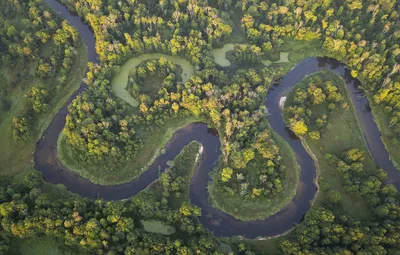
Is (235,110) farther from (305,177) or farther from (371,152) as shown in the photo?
(371,152)

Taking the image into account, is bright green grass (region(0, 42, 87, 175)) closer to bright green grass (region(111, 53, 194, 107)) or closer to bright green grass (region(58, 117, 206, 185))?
bright green grass (region(58, 117, 206, 185))

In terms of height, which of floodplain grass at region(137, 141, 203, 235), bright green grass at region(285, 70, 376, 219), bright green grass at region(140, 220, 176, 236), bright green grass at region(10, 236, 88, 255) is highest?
bright green grass at region(285, 70, 376, 219)

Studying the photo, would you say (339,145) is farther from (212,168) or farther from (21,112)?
(21,112)

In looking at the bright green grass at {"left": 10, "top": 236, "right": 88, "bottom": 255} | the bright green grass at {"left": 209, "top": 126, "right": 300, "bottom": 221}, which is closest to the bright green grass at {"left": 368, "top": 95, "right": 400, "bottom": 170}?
the bright green grass at {"left": 209, "top": 126, "right": 300, "bottom": 221}

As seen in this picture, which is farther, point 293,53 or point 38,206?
point 293,53

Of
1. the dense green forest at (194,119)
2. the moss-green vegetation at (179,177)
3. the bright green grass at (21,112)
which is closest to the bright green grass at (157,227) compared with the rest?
the dense green forest at (194,119)

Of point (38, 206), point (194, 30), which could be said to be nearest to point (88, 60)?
point (194, 30)
